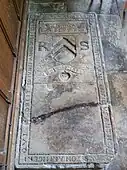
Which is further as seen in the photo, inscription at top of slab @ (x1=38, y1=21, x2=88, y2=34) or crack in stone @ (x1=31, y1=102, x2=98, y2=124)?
inscription at top of slab @ (x1=38, y1=21, x2=88, y2=34)

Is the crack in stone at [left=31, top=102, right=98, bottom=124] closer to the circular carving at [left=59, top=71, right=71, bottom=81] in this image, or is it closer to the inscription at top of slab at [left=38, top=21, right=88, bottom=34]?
the circular carving at [left=59, top=71, right=71, bottom=81]

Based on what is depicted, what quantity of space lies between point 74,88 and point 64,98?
0.12 m

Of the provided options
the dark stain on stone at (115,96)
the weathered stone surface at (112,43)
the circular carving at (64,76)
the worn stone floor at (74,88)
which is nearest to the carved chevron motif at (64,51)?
the worn stone floor at (74,88)

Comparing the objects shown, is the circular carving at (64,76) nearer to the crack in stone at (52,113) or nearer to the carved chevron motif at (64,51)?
the carved chevron motif at (64,51)

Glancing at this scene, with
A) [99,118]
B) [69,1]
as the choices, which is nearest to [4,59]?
[99,118]

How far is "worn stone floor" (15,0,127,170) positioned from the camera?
5.41 ft

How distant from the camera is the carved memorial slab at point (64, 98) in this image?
5.40ft

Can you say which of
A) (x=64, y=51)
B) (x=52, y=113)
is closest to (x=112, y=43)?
(x=64, y=51)

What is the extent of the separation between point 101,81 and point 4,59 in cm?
72

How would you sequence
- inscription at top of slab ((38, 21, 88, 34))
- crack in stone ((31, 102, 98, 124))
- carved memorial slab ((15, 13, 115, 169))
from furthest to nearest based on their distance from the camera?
inscription at top of slab ((38, 21, 88, 34)) < crack in stone ((31, 102, 98, 124)) < carved memorial slab ((15, 13, 115, 169))

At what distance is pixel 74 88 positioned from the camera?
195 centimetres

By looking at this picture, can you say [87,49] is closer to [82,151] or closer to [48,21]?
[48,21]

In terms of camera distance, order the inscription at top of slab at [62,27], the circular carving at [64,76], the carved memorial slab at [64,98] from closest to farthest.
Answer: the carved memorial slab at [64,98] < the circular carving at [64,76] < the inscription at top of slab at [62,27]

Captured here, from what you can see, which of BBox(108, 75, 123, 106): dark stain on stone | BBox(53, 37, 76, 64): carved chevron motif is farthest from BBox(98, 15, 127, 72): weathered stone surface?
BBox(53, 37, 76, 64): carved chevron motif
